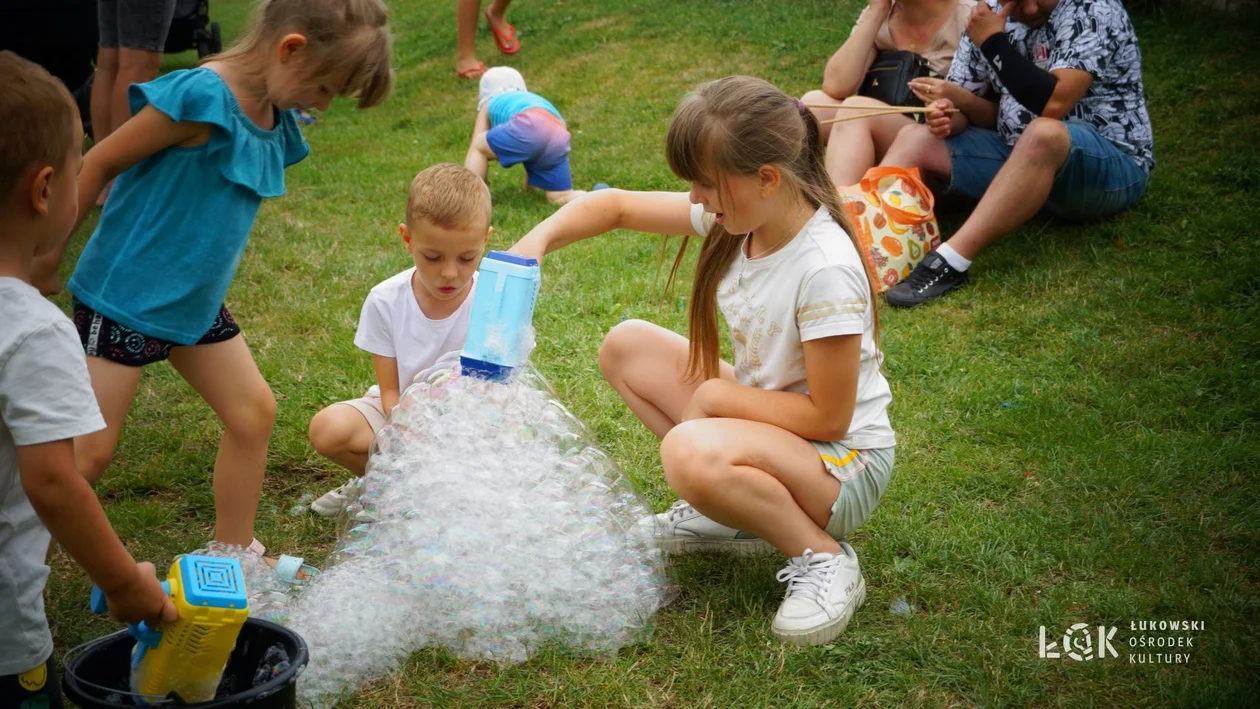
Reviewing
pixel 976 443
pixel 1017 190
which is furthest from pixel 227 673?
pixel 1017 190

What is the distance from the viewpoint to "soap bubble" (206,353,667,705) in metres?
2.22

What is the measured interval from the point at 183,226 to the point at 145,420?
4.49 ft

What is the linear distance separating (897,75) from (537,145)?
1.92 m

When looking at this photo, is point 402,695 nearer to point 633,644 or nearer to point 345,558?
point 345,558

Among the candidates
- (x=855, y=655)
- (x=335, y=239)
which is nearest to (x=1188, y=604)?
(x=855, y=655)

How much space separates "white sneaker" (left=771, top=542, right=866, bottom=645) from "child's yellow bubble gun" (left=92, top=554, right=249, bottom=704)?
1.16 metres

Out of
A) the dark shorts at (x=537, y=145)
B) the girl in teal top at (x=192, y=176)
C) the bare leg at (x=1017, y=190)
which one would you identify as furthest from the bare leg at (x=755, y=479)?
the dark shorts at (x=537, y=145)

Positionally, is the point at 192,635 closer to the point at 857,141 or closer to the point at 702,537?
the point at 702,537

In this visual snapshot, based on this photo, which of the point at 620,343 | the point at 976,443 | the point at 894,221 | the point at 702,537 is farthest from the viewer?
the point at 894,221

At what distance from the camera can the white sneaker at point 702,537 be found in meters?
2.70

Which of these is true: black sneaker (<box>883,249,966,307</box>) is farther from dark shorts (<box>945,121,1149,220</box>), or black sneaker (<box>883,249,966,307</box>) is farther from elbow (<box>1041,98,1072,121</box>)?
elbow (<box>1041,98,1072,121</box>)

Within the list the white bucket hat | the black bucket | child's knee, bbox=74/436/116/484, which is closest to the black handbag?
the white bucket hat

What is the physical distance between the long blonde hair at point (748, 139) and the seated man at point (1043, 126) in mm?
2024

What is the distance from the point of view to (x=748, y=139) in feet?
7.39
